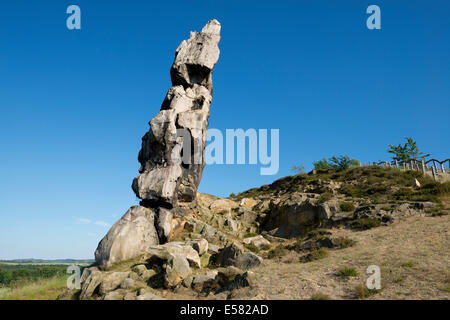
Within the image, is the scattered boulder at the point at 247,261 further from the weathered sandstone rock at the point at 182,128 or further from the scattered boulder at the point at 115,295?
the weathered sandstone rock at the point at 182,128

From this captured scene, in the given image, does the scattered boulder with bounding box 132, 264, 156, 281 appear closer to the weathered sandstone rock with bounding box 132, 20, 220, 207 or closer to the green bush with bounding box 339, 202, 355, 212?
the weathered sandstone rock with bounding box 132, 20, 220, 207

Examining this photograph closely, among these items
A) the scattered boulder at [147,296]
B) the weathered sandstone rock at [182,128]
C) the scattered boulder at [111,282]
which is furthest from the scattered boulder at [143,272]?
the weathered sandstone rock at [182,128]

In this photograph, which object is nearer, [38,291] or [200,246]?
[38,291]

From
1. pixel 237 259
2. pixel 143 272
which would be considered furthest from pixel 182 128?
pixel 143 272

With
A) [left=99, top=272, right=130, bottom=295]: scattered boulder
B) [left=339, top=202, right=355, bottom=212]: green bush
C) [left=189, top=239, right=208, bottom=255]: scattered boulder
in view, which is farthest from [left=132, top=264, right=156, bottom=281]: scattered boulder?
[left=339, top=202, right=355, bottom=212]: green bush

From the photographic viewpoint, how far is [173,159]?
82.6 ft

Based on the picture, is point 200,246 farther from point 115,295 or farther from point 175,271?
point 115,295

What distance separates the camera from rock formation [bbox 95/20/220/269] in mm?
19109

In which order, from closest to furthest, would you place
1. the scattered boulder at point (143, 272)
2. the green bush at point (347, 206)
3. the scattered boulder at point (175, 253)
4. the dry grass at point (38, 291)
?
the dry grass at point (38, 291) < the scattered boulder at point (143, 272) < the scattered boulder at point (175, 253) < the green bush at point (347, 206)

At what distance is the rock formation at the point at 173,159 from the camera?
1911 cm
